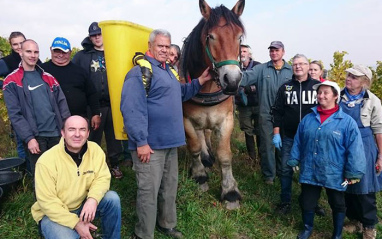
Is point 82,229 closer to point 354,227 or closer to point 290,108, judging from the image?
point 290,108

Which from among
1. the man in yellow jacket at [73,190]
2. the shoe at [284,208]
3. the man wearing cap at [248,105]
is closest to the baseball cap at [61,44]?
the man in yellow jacket at [73,190]

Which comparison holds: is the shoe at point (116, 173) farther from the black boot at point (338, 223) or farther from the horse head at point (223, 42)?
the black boot at point (338, 223)

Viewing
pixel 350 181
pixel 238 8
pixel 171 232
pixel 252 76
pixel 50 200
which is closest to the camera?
pixel 50 200

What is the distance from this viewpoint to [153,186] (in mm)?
2746

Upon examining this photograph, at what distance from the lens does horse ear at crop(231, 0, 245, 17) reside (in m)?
3.44

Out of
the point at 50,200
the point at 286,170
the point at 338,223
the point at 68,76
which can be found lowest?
the point at 338,223

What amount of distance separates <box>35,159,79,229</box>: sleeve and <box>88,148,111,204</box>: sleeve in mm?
226

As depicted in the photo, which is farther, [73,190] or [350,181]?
[350,181]

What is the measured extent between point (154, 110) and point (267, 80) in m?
2.30

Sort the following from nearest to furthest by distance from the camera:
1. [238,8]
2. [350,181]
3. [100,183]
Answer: [100,183]
[350,181]
[238,8]

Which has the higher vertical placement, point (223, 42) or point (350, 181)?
point (223, 42)

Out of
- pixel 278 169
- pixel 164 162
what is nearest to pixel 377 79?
pixel 278 169

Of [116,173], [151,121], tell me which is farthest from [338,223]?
[116,173]

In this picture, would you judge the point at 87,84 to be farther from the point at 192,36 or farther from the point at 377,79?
the point at 377,79
